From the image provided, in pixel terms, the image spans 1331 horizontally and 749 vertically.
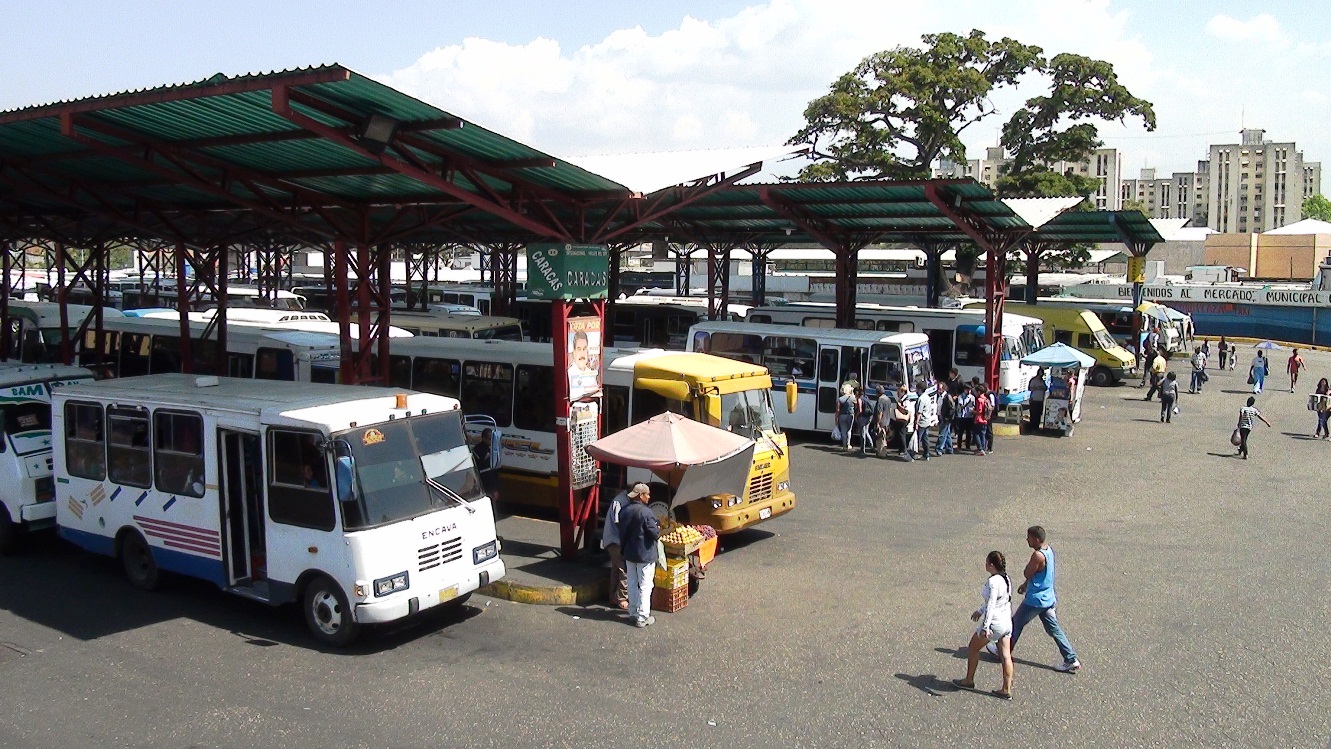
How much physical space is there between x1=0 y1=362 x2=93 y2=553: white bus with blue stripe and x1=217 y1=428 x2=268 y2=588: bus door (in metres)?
3.49

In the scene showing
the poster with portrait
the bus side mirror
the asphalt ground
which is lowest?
the asphalt ground

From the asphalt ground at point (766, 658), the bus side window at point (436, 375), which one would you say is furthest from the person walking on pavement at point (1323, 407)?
the bus side window at point (436, 375)

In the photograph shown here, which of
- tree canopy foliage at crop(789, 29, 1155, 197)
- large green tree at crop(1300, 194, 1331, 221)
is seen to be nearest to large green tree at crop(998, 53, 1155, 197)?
tree canopy foliage at crop(789, 29, 1155, 197)

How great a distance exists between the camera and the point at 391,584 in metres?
9.17

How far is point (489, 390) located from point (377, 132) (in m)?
5.59

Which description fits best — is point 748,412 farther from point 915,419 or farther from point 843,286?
point 843,286

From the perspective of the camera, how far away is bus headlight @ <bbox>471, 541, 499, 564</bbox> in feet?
32.8

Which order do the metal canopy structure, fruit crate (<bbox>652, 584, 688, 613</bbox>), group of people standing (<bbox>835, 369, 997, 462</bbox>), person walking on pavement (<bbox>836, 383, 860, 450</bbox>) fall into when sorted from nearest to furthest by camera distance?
the metal canopy structure
fruit crate (<bbox>652, 584, 688, 613</bbox>)
group of people standing (<bbox>835, 369, 997, 462</bbox>)
person walking on pavement (<bbox>836, 383, 860, 450</bbox>)

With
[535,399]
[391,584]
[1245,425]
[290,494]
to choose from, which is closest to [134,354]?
[535,399]

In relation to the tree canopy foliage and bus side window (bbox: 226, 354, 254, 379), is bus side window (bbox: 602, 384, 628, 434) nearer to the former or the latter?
bus side window (bbox: 226, 354, 254, 379)

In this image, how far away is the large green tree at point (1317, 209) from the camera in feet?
454

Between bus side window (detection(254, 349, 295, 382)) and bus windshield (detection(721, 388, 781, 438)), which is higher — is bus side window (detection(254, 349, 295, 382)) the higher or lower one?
the higher one

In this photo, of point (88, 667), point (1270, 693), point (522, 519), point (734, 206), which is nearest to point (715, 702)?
point (1270, 693)

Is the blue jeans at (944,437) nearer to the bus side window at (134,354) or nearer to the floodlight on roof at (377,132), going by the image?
the floodlight on roof at (377,132)
